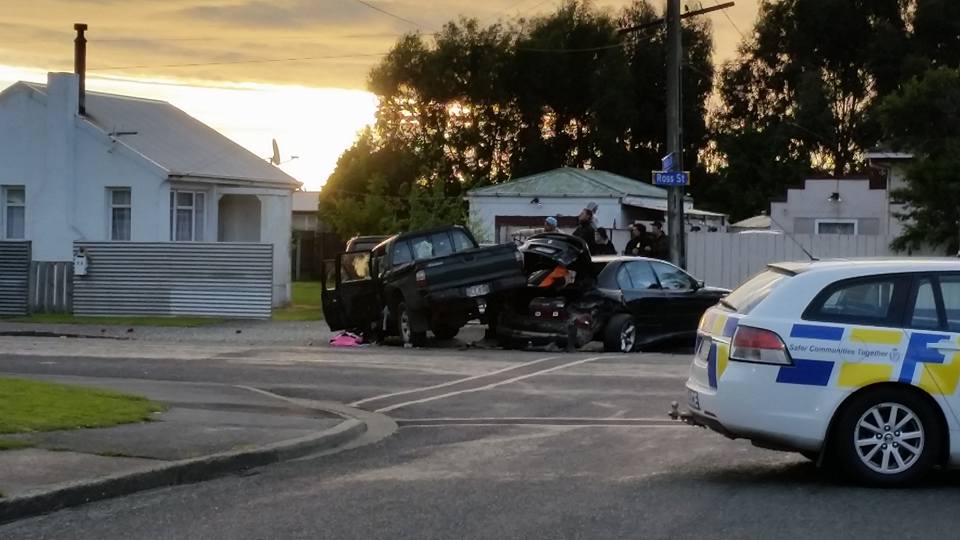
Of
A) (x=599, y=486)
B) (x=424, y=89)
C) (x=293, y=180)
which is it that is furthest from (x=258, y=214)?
(x=599, y=486)

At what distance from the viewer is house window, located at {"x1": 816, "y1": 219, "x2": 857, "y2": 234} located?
41125 mm

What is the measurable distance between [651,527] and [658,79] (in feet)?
182

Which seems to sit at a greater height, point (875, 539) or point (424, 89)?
point (424, 89)

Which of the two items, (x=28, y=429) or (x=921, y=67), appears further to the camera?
(x=921, y=67)

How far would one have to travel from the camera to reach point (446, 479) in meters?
10.5

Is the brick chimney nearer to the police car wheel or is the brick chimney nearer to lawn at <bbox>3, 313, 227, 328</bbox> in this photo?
lawn at <bbox>3, 313, 227, 328</bbox>

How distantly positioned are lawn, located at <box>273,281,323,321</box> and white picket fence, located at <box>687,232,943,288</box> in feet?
28.5

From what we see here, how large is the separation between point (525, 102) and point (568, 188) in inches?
754

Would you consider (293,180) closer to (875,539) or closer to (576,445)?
(576,445)

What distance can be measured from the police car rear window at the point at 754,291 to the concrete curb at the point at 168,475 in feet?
12.2

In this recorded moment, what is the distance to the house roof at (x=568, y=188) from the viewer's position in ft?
147

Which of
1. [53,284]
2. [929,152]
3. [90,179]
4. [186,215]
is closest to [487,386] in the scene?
[53,284]

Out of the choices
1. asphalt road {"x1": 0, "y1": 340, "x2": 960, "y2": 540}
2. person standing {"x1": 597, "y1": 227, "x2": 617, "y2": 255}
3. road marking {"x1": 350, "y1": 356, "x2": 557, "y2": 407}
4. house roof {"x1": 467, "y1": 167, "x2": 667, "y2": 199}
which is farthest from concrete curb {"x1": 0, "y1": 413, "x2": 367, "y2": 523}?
house roof {"x1": 467, "y1": 167, "x2": 667, "y2": 199}

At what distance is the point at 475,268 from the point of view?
23312 millimetres
